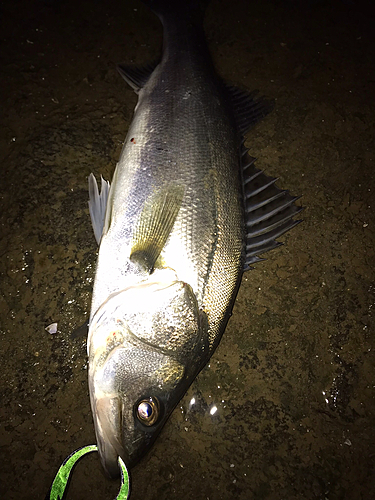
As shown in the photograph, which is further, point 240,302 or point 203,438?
point 240,302

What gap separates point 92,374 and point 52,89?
237 cm

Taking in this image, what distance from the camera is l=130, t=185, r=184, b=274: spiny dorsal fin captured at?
196 centimetres

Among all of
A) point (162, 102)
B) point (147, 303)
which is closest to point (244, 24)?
point (162, 102)

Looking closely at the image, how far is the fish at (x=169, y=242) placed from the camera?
1775 mm

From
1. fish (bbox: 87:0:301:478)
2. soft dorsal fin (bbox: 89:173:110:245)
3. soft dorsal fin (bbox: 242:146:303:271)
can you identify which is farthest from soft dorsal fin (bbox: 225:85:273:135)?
soft dorsal fin (bbox: 89:173:110:245)

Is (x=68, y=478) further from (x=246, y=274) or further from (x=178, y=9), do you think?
(x=178, y=9)

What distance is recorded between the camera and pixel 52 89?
2.91 metres

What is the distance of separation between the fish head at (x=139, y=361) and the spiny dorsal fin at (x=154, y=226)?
164mm

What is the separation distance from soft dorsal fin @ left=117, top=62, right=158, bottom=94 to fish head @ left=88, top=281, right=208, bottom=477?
5.69ft

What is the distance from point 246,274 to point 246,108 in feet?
4.24

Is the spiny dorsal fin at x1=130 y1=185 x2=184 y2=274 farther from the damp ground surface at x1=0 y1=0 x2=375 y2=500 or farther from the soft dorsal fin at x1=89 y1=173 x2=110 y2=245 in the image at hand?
the damp ground surface at x1=0 y1=0 x2=375 y2=500

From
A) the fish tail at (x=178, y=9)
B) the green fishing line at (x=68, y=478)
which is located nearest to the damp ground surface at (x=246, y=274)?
the green fishing line at (x=68, y=478)

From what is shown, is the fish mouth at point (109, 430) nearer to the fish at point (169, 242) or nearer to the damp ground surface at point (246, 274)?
the fish at point (169, 242)

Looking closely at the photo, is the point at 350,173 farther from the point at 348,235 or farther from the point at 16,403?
the point at 16,403
